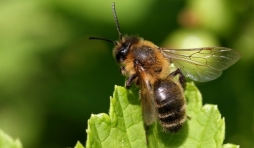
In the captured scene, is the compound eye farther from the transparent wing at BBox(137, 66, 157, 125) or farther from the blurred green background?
the blurred green background

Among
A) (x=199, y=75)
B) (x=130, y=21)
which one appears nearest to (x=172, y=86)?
(x=199, y=75)

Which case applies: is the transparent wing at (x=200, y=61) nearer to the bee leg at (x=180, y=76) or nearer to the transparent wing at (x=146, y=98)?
the bee leg at (x=180, y=76)

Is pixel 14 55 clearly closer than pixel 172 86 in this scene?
No

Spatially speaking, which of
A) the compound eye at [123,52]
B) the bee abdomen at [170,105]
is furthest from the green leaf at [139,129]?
the compound eye at [123,52]

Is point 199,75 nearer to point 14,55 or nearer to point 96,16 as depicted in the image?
point 96,16

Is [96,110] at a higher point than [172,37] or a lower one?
lower

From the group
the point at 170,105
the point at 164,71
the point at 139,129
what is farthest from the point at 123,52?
the point at 139,129

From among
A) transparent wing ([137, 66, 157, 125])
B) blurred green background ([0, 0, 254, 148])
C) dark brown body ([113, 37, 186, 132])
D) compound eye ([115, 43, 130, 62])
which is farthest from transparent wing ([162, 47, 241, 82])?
blurred green background ([0, 0, 254, 148])
